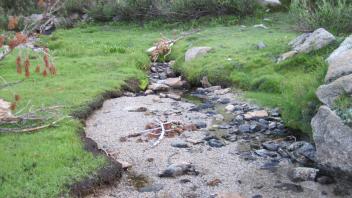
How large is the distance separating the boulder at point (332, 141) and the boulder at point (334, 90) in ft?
1.56

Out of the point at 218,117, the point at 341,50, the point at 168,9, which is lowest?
the point at 218,117

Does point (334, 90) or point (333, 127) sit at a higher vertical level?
point (334, 90)

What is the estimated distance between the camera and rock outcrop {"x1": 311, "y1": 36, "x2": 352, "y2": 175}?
27.9 ft

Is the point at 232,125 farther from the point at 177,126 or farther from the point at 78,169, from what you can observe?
the point at 78,169

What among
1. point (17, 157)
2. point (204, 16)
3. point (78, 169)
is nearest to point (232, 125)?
point (78, 169)

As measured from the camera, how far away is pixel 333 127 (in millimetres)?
8766

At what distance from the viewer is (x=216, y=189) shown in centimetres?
873

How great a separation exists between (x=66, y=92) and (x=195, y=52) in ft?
20.9

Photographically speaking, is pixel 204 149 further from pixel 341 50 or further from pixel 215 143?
pixel 341 50

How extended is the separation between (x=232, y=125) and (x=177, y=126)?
1359mm

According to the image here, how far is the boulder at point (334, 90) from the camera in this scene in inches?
369

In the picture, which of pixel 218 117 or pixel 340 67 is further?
pixel 218 117

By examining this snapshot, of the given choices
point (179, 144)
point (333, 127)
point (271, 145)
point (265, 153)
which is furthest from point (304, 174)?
point (179, 144)

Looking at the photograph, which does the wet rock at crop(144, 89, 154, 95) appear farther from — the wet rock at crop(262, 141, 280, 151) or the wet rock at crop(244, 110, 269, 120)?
the wet rock at crop(262, 141, 280, 151)
